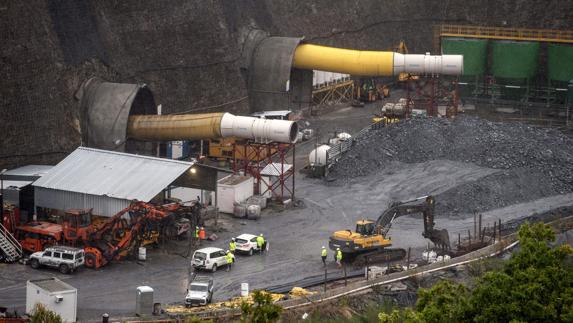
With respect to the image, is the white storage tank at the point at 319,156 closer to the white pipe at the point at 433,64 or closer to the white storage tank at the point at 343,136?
the white storage tank at the point at 343,136

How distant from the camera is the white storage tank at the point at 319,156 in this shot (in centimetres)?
6469

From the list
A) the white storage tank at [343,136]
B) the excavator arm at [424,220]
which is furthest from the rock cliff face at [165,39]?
the excavator arm at [424,220]

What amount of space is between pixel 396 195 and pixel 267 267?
12991 millimetres

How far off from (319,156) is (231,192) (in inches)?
327

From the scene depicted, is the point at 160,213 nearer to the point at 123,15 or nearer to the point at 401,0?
the point at 123,15

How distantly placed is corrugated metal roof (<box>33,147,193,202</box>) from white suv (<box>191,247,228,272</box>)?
11.5ft

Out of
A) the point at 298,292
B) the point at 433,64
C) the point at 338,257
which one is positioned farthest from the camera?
the point at 433,64

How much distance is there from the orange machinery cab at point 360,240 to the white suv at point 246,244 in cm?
328

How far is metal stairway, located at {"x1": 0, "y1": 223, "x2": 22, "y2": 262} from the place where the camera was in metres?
49.6

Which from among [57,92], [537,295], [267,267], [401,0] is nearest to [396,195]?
[267,267]

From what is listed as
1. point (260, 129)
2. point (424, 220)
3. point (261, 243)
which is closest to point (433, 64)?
point (260, 129)

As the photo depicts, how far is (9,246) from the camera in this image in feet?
164

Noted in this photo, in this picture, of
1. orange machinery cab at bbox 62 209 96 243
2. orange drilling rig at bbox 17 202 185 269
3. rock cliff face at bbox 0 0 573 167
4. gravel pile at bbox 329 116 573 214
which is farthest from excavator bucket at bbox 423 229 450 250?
rock cliff face at bbox 0 0 573 167

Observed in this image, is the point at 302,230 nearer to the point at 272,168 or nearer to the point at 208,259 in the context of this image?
the point at 272,168
